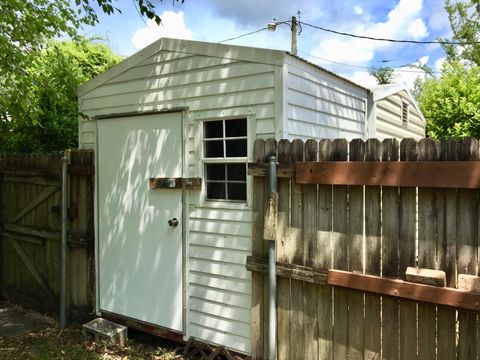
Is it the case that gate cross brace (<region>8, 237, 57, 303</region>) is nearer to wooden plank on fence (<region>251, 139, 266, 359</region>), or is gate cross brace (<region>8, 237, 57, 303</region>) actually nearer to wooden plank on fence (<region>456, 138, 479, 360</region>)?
wooden plank on fence (<region>251, 139, 266, 359</region>)

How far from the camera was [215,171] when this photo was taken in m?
3.82

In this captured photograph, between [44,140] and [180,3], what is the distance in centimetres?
411

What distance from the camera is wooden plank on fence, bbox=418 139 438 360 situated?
2.48 metres

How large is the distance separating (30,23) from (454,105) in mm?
7573

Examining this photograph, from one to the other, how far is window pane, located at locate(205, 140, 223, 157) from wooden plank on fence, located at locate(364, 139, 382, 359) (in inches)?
59.4

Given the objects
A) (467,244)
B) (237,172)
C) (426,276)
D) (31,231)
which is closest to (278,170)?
(237,172)

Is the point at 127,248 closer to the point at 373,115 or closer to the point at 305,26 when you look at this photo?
the point at 373,115

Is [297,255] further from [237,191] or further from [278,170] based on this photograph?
[237,191]

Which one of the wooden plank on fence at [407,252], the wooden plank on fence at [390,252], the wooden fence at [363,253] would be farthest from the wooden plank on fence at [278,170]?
the wooden plank on fence at [407,252]

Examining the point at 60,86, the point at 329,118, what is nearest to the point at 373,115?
the point at 329,118

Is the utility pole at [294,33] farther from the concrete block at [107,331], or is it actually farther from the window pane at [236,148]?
the concrete block at [107,331]

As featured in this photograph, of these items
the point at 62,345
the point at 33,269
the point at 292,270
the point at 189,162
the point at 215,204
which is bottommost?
the point at 62,345

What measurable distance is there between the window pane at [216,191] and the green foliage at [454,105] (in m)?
5.80

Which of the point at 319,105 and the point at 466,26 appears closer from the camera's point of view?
the point at 319,105
